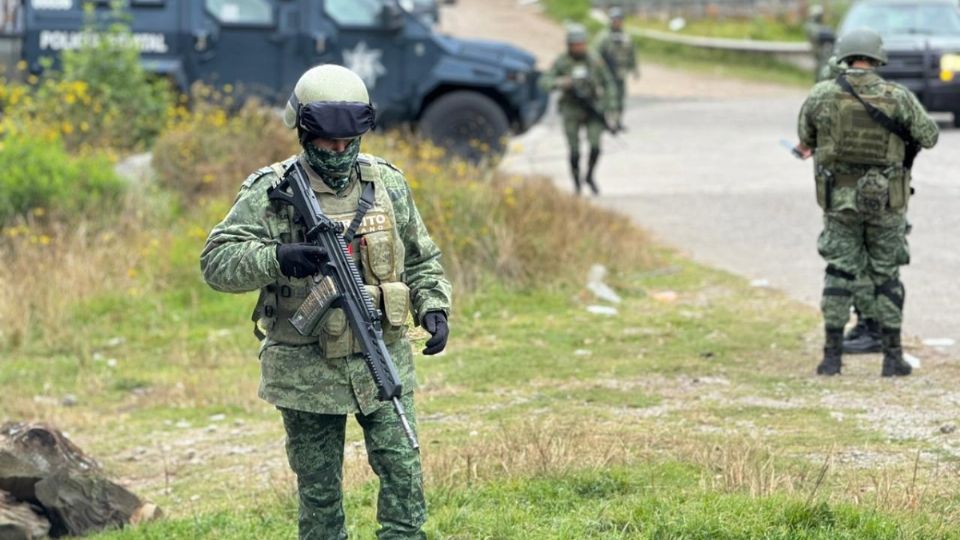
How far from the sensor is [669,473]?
6.19 m

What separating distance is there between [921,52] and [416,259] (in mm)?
15396

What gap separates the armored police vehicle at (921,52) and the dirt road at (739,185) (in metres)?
0.53

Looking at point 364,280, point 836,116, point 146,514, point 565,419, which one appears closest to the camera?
point 364,280

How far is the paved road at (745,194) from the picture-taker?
11.3 metres

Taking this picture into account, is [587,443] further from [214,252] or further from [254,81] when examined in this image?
[254,81]

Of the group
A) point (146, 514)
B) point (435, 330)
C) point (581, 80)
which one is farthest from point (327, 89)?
point (581, 80)

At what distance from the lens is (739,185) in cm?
1641

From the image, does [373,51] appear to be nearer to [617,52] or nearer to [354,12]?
[354,12]

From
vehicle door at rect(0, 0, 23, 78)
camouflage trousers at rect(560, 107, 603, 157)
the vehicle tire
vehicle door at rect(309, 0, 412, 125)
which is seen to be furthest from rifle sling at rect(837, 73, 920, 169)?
vehicle door at rect(0, 0, 23, 78)

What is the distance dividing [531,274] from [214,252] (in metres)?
6.53

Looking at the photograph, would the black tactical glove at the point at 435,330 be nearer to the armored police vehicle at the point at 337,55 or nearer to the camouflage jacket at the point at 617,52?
the armored police vehicle at the point at 337,55

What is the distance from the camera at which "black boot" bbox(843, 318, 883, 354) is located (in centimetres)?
877

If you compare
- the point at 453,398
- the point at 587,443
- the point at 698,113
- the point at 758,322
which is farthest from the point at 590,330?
the point at 698,113

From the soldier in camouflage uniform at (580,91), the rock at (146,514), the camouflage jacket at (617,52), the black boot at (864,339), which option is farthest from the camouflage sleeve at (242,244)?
the camouflage jacket at (617,52)
